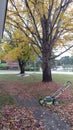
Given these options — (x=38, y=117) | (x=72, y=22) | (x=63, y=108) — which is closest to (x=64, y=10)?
(x=72, y=22)

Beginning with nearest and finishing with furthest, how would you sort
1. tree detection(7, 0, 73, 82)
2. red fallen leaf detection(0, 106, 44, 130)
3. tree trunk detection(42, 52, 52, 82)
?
1. red fallen leaf detection(0, 106, 44, 130)
2. tree detection(7, 0, 73, 82)
3. tree trunk detection(42, 52, 52, 82)

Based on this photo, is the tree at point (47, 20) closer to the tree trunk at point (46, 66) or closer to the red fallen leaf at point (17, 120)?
the tree trunk at point (46, 66)

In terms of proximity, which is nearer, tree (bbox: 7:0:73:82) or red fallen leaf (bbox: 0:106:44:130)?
red fallen leaf (bbox: 0:106:44:130)

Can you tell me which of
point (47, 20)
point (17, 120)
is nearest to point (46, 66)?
point (47, 20)

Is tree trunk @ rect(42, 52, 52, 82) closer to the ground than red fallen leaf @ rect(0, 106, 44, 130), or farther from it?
farther from it

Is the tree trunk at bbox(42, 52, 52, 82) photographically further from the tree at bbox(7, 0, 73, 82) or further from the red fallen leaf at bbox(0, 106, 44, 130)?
the red fallen leaf at bbox(0, 106, 44, 130)

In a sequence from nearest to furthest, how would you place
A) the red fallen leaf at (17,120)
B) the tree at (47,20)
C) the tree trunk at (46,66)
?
1. the red fallen leaf at (17,120)
2. the tree at (47,20)
3. the tree trunk at (46,66)

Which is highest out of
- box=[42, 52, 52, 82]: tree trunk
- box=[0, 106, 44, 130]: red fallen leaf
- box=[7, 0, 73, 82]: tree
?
box=[7, 0, 73, 82]: tree

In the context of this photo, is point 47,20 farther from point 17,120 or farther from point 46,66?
point 17,120

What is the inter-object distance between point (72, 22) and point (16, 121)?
38.7 feet

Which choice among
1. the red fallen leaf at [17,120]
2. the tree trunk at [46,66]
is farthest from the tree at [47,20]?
the red fallen leaf at [17,120]

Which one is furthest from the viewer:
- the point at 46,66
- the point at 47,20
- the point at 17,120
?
the point at 46,66

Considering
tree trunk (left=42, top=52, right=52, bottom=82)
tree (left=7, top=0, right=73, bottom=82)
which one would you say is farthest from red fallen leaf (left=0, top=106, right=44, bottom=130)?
tree trunk (left=42, top=52, right=52, bottom=82)

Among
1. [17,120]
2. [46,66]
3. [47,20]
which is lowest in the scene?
[17,120]
